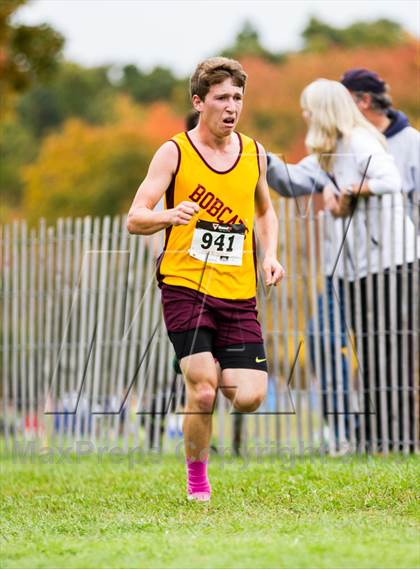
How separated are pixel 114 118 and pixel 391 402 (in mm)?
52471

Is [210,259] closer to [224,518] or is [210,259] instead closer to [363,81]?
[224,518]

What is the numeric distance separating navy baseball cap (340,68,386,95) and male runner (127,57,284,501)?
8.49ft

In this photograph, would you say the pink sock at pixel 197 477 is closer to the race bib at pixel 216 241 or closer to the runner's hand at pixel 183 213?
the race bib at pixel 216 241

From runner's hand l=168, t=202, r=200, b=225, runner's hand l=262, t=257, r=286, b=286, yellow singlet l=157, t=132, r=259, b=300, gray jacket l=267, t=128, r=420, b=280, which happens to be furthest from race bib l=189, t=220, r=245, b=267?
gray jacket l=267, t=128, r=420, b=280

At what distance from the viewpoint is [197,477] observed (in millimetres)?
5867

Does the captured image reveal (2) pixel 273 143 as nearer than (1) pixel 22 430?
No

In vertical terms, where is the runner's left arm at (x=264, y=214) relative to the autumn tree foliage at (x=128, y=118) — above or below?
below

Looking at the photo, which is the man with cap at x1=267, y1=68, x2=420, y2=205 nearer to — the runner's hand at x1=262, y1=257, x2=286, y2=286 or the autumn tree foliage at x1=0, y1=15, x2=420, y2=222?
the runner's hand at x1=262, y1=257, x2=286, y2=286

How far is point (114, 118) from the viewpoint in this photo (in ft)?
196

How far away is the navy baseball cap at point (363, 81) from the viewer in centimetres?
820

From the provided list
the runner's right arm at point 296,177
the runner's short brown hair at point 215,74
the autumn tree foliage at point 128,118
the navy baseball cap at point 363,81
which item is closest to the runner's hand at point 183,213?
the runner's short brown hair at point 215,74

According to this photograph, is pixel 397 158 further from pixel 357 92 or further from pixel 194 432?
pixel 194 432

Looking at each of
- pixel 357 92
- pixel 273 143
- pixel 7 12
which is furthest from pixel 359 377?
pixel 273 143

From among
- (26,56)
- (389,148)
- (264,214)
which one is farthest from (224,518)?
(26,56)
